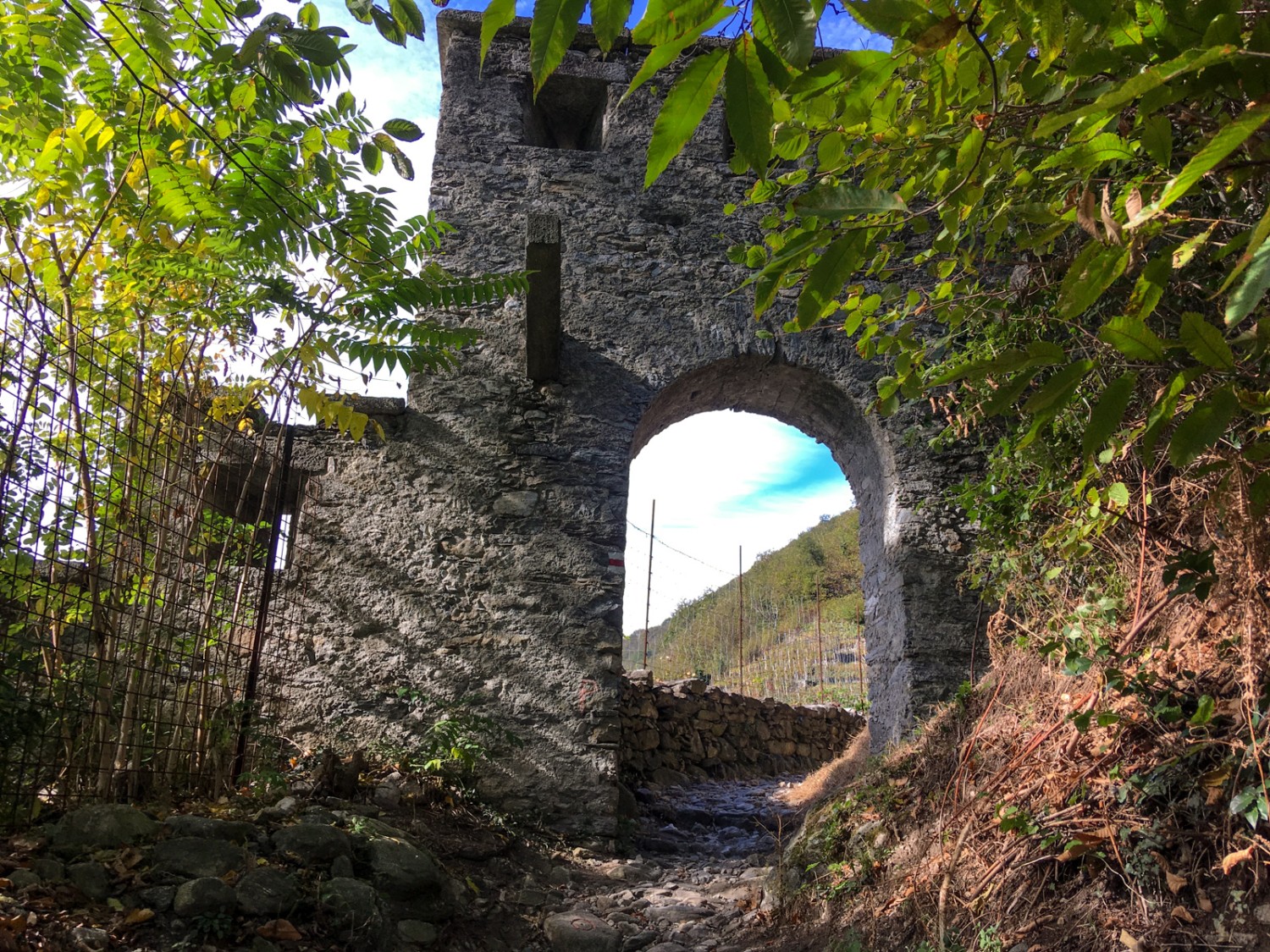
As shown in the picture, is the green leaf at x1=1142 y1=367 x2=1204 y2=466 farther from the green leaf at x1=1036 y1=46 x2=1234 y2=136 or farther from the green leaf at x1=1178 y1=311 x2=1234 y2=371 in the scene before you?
the green leaf at x1=1036 y1=46 x2=1234 y2=136

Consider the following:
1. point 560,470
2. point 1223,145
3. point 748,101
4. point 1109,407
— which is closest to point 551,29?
point 748,101

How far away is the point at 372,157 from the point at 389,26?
0.53 m

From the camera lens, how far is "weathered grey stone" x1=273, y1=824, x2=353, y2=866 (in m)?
2.86

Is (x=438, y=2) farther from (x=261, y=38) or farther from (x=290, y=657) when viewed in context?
(x=290, y=657)

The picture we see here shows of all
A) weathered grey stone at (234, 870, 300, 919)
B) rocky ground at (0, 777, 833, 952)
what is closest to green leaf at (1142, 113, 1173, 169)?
rocky ground at (0, 777, 833, 952)

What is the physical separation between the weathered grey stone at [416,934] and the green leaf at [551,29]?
3006 mm

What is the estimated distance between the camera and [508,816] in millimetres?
4352

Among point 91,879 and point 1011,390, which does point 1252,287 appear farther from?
point 91,879

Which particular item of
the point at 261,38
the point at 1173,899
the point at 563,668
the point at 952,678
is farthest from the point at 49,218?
the point at 952,678

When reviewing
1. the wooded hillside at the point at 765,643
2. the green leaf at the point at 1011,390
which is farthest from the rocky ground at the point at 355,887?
the wooded hillside at the point at 765,643

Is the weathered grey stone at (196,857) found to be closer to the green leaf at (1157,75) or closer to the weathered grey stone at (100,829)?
the weathered grey stone at (100,829)

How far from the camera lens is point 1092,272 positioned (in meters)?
1.07

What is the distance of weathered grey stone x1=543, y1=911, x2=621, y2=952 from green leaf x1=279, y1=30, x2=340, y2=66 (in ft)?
10.2

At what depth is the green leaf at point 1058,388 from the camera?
1001mm
